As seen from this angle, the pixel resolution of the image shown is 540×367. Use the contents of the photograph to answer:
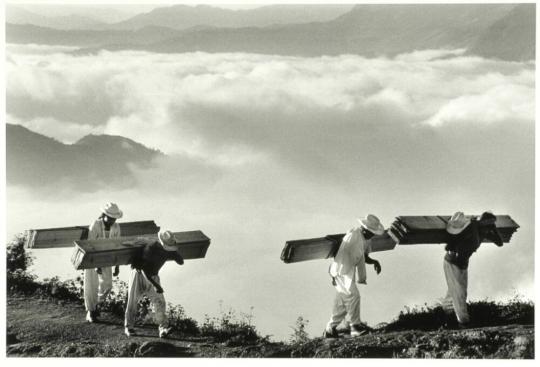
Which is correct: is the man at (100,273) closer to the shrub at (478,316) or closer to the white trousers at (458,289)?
the shrub at (478,316)

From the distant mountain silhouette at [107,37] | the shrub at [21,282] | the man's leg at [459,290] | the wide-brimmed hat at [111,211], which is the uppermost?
the distant mountain silhouette at [107,37]

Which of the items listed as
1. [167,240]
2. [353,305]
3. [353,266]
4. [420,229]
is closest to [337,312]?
[353,305]

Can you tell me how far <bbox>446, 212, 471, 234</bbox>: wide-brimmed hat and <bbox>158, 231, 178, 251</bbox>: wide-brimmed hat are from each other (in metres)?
3.67

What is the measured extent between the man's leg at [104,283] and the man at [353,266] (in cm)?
340

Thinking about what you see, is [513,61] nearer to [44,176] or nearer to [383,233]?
[383,233]

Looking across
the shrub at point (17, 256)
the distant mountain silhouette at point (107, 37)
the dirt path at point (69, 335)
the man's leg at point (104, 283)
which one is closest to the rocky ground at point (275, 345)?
the dirt path at point (69, 335)

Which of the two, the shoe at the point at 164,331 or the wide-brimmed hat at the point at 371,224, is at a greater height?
the wide-brimmed hat at the point at 371,224

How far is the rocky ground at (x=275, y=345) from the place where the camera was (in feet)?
35.2

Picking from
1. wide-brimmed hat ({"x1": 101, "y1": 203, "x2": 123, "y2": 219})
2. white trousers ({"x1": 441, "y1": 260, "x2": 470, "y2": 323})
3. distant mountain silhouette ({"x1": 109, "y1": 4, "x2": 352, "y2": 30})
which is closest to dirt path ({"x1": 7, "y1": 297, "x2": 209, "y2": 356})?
wide-brimmed hat ({"x1": 101, "y1": 203, "x2": 123, "y2": 219})

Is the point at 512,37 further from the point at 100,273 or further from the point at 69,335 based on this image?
the point at 69,335

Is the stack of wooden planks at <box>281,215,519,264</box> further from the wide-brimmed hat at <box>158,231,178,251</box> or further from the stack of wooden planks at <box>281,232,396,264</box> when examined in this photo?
the wide-brimmed hat at <box>158,231,178,251</box>

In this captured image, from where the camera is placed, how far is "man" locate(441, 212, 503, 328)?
11281mm

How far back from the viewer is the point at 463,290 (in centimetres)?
→ 1138

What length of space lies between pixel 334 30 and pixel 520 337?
6.51m
